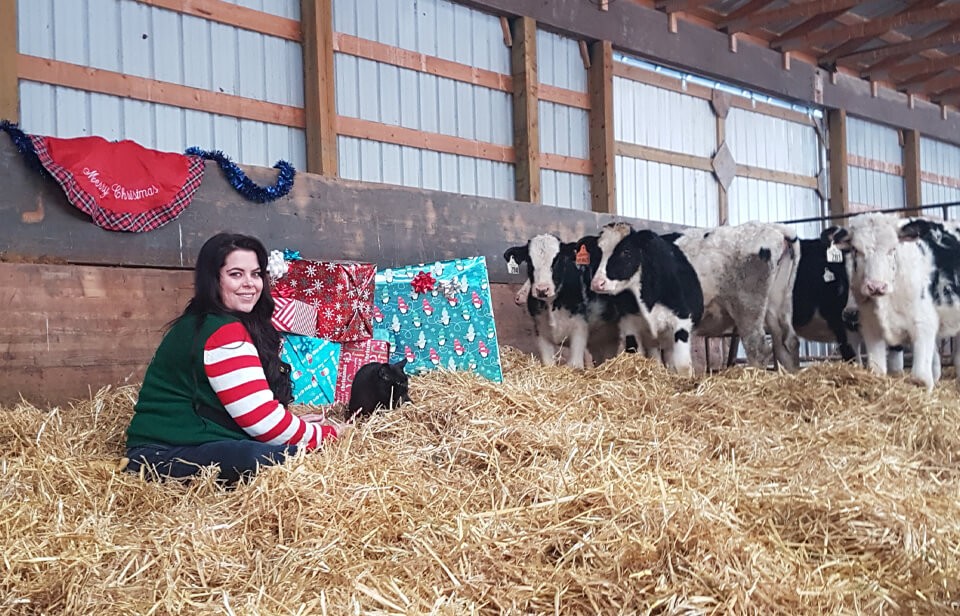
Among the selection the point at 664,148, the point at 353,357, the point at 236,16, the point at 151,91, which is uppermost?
the point at 236,16

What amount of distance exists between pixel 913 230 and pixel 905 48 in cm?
782

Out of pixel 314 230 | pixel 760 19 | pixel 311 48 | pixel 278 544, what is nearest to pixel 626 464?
pixel 278 544

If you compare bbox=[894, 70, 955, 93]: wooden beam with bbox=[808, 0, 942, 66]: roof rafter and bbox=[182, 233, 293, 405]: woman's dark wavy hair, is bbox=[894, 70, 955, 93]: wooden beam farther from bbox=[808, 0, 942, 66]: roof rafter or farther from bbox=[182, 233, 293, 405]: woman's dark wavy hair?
bbox=[182, 233, 293, 405]: woman's dark wavy hair

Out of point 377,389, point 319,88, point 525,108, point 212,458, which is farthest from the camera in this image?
point 525,108

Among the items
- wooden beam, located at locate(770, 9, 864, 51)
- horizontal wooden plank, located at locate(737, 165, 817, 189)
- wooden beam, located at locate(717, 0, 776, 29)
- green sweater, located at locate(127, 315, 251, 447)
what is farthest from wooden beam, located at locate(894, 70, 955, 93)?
green sweater, located at locate(127, 315, 251, 447)

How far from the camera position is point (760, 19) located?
11461mm

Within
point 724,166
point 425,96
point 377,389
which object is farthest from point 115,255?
point 724,166

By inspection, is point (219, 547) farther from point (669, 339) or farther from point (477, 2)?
point (477, 2)

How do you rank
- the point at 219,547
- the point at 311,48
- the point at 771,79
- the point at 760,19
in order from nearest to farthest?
the point at 219,547 → the point at 311,48 → the point at 760,19 → the point at 771,79

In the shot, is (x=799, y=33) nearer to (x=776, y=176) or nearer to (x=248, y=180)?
(x=776, y=176)

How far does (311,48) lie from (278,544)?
20.2 feet

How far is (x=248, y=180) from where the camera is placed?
6.23 meters

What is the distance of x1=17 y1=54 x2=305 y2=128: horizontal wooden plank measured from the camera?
21.7 ft

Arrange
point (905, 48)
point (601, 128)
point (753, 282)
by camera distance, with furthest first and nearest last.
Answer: point (905, 48)
point (601, 128)
point (753, 282)
